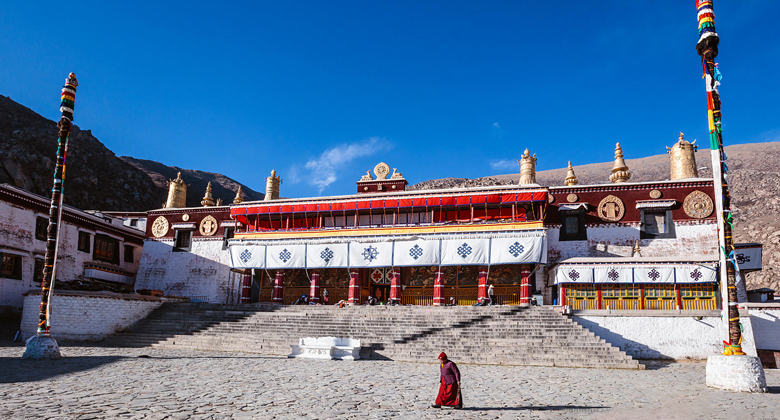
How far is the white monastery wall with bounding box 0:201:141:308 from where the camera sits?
2353 cm

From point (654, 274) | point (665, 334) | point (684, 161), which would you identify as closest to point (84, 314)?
point (665, 334)

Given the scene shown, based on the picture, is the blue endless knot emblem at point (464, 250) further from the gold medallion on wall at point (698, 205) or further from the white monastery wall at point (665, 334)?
the gold medallion on wall at point (698, 205)

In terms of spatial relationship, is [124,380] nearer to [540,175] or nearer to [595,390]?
[595,390]

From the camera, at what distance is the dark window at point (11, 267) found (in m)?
23.4

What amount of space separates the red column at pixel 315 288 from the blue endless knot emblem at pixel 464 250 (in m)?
8.60

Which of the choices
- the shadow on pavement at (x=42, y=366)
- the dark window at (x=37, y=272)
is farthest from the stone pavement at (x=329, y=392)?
the dark window at (x=37, y=272)

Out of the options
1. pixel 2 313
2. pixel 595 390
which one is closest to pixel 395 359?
pixel 595 390

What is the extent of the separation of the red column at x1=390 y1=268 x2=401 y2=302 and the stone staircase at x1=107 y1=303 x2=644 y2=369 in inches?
136

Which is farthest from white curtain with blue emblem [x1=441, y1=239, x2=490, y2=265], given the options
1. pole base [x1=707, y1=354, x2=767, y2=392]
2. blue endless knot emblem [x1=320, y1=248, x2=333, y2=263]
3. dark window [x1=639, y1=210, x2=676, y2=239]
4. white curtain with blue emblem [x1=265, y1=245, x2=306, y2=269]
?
pole base [x1=707, y1=354, x2=767, y2=392]

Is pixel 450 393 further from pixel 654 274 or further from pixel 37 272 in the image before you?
pixel 37 272

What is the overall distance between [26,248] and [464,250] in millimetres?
22853

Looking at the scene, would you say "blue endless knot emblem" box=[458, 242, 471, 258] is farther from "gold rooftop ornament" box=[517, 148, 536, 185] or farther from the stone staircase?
"gold rooftop ornament" box=[517, 148, 536, 185]

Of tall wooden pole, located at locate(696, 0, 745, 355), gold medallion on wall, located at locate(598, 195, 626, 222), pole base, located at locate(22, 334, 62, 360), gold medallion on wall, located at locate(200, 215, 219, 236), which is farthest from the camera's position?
gold medallion on wall, located at locate(200, 215, 219, 236)

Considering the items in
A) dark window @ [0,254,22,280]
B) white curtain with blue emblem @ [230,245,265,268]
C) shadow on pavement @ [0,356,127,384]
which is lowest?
shadow on pavement @ [0,356,127,384]
